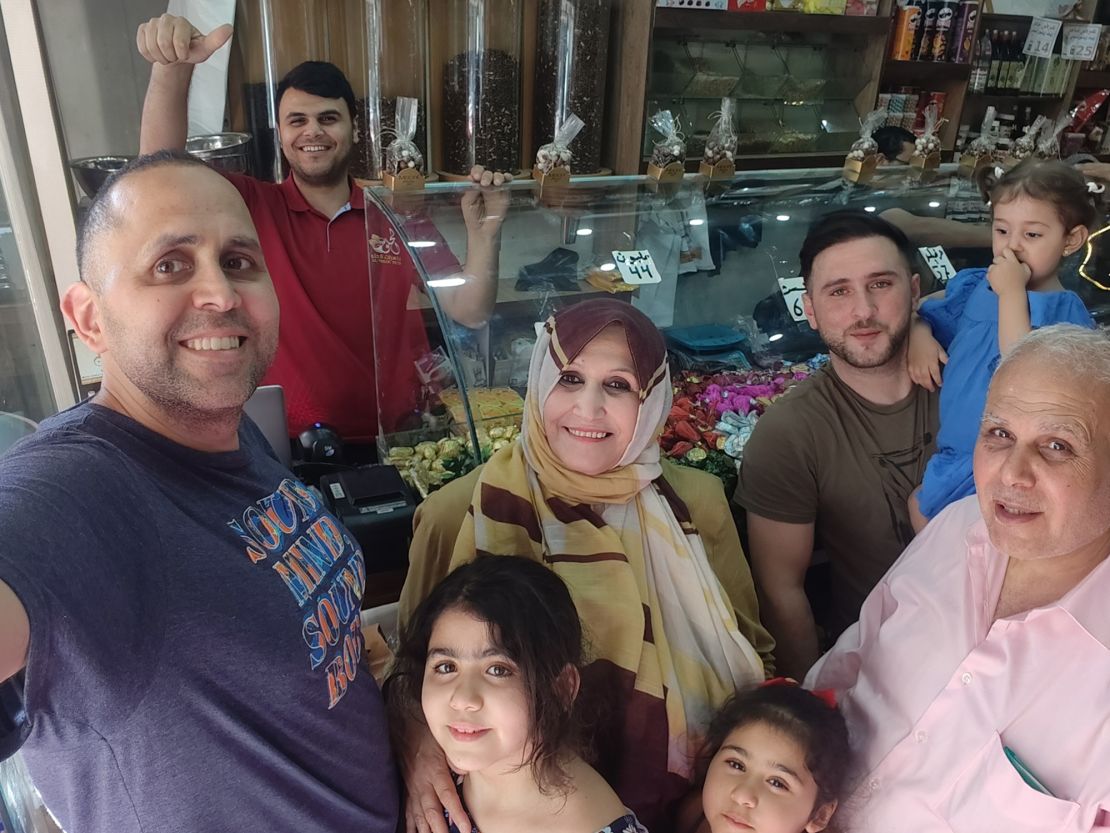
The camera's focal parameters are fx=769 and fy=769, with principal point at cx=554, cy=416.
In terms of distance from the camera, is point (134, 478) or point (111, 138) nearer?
point (134, 478)

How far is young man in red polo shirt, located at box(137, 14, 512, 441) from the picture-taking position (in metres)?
2.29

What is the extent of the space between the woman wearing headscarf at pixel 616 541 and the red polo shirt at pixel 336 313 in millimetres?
891

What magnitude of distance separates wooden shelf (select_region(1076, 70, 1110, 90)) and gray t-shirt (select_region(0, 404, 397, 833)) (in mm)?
5523

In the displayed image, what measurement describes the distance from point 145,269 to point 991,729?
1.32 m

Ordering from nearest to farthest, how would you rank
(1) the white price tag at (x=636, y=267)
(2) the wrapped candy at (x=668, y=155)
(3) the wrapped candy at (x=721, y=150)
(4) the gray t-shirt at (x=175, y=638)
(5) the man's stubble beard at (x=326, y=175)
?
(4) the gray t-shirt at (x=175, y=638) < (1) the white price tag at (x=636, y=267) < (5) the man's stubble beard at (x=326, y=175) < (2) the wrapped candy at (x=668, y=155) < (3) the wrapped candy at (x=721, y=150)

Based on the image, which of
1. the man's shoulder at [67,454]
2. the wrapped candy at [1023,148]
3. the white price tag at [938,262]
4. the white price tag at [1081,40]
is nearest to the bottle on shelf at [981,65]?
the white price tag at [1081,40]

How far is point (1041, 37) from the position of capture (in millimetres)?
4176

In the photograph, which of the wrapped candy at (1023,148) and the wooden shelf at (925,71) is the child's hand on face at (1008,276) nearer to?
the wrapped candy at (1023,148)

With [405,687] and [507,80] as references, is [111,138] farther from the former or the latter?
[405,687]

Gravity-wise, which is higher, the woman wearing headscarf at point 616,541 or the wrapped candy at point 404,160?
the wrapped candy at point 404,160

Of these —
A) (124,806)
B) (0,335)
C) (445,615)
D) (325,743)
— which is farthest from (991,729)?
(0,335)

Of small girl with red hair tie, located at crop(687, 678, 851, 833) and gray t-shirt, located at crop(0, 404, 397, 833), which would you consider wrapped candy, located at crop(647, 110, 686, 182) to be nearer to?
small girl with red hair tie, located at crop(687, 678, 851, 833)

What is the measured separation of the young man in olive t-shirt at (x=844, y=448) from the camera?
1.79 m

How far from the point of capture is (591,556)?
1.42m
